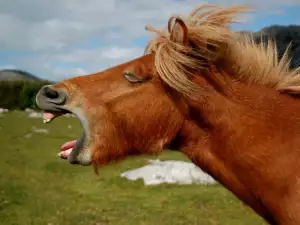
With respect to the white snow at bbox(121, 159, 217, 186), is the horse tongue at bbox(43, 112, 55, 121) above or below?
above

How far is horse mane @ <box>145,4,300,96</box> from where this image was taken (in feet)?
11.0

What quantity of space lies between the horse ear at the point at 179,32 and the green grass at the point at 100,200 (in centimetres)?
573

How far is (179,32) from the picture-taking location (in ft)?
11.1

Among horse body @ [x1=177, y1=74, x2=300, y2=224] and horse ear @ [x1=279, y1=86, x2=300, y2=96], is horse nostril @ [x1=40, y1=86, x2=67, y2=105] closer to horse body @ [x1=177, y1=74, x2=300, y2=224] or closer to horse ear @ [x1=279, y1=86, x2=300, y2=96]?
horse body @ [x1=177, y1=74, x2=300, y2=224]

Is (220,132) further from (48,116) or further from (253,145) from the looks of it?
(48,116)

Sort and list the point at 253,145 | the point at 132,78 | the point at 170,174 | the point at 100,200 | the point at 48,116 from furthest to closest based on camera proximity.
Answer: the point at 170,174
the point at 100,200
the point at 48,116
the point at 132,78
the point at 253,145

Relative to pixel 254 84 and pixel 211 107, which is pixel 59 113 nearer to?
pixel 211 107

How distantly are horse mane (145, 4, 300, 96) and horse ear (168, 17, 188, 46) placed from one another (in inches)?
0.6

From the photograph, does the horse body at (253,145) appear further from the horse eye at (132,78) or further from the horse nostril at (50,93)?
the horse nostril at (50,93)

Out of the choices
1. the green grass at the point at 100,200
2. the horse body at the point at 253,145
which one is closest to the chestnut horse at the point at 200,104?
the horse body at the point at 253,145

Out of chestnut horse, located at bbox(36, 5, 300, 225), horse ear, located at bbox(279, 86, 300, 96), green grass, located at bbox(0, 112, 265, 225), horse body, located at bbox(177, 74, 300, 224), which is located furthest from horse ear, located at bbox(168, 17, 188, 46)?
green grass, located at bbox(0, 112, 265, 225)

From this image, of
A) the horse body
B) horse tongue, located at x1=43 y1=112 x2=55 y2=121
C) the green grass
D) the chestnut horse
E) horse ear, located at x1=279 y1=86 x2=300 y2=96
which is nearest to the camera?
the horse body

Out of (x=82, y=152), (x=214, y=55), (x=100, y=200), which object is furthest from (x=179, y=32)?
(x=100, y=200)

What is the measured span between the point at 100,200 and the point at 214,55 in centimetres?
721
